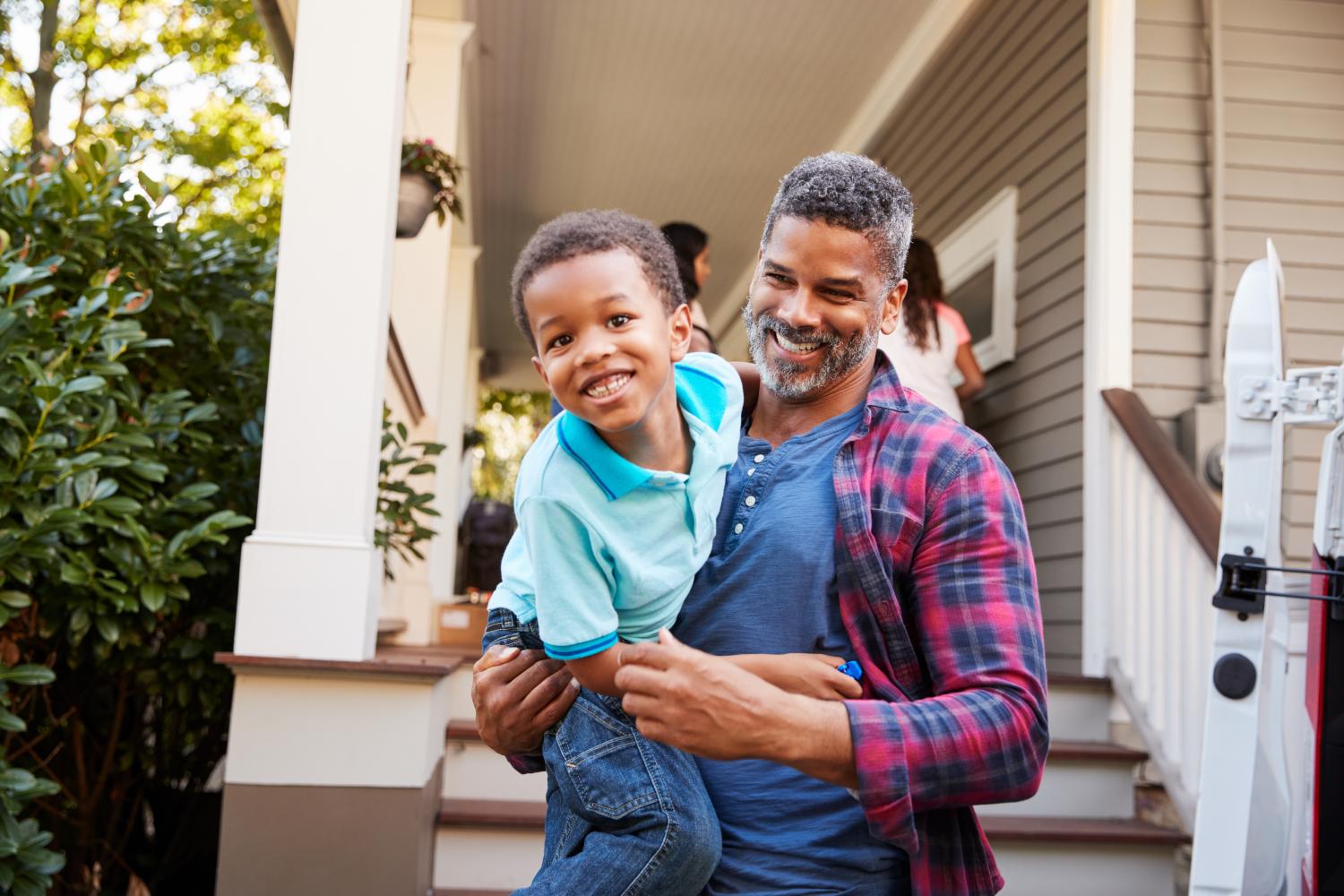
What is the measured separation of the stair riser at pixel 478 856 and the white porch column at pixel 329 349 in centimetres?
64

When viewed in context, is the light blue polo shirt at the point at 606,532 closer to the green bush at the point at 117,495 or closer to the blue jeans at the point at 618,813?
the blue jeans at the point at 618,813

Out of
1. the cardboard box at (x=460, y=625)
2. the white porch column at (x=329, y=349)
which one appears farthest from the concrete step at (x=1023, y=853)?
the cardboard box at (x=460, y=625)

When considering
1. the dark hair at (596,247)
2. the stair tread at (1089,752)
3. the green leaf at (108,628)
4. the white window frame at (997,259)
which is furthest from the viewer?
the white window frame at (997,259)

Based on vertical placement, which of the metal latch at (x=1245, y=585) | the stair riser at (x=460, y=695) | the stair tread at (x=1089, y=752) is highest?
the metal latch at (x=1245, y=585)

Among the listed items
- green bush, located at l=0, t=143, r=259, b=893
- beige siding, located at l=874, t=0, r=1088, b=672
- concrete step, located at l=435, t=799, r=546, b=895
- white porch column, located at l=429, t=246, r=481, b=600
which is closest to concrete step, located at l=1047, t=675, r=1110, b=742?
beige siding, located at l=874, t=0, r=1088, b=672

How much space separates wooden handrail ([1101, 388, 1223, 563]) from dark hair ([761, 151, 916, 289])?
2510 mm

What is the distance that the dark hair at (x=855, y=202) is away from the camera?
136 cm

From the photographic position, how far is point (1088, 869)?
3.67 meters

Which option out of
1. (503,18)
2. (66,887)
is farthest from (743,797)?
(503,18)

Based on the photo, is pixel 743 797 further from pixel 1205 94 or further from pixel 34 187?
pixel 1205 94

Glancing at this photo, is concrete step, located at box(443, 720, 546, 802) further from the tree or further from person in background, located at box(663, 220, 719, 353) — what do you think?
the tree

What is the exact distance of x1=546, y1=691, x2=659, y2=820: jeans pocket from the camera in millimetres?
1304

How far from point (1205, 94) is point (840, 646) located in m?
4.18

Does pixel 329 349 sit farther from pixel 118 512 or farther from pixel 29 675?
pixel 29 675
